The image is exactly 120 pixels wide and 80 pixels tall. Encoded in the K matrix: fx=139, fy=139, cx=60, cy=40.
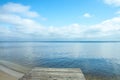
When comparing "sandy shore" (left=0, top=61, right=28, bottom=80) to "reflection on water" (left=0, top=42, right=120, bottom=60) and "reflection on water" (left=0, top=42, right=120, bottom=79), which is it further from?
"reflection on water" (left=0, top=42, right=120, bottom=60)

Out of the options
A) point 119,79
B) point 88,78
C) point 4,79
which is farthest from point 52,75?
point 119,79

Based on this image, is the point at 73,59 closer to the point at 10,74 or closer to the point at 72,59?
the point at 72,59

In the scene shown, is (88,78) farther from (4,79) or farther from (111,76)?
(4,79)

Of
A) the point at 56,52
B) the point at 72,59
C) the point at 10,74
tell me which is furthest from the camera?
the point at 56,52

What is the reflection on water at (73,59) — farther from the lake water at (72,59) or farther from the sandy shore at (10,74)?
the sandy shore at (10,74)

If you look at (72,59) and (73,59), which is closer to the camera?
(72,59)

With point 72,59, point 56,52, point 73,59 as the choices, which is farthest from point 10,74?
point 56,52

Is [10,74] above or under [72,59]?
above

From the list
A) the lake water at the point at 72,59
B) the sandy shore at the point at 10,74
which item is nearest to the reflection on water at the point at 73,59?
the lake water at the point at 72,59

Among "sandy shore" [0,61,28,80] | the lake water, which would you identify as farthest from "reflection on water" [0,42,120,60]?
"sandy shore" [0,61,28,80]

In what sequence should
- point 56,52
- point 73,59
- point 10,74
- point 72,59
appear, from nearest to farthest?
1. point 10,74
2. point 72,59
3. point 73,59
4. point 56,52

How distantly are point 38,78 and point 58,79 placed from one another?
2.87ft

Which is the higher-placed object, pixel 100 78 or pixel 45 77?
pixel 45 77

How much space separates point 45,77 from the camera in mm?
6219
